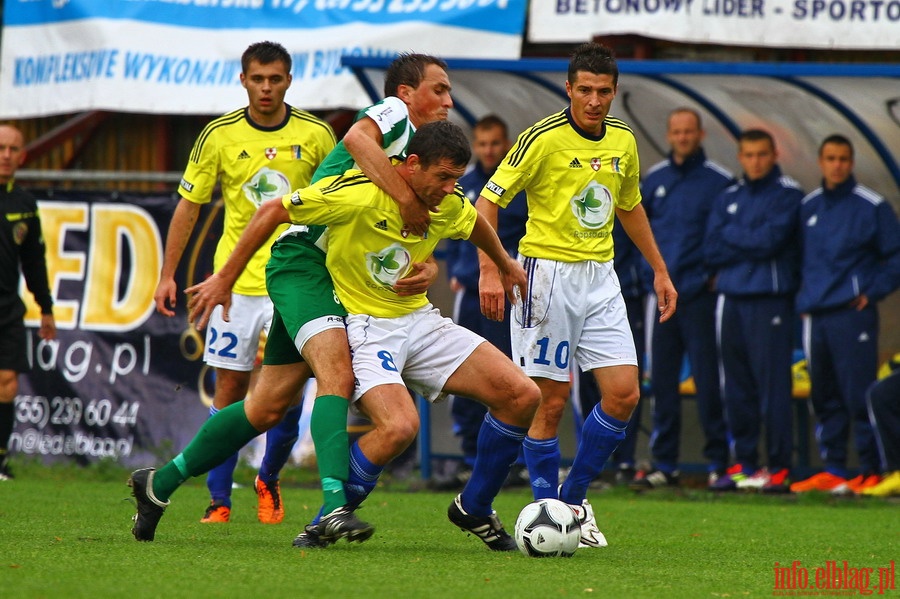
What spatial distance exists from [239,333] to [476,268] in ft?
9.69

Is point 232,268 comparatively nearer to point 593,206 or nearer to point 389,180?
point 389,180

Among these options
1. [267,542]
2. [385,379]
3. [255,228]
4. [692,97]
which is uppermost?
[692,97]

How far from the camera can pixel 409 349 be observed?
6.26 metres

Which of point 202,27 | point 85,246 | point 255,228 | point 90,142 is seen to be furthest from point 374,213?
point 90,142

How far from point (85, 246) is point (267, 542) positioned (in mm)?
5646

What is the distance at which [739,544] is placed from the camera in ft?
23.4

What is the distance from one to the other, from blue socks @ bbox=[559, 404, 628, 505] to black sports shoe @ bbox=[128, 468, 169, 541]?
1.96 meters

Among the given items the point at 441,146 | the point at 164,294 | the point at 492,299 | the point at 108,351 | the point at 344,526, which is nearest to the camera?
the point at 344,526

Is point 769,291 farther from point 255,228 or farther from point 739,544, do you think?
point 255,228

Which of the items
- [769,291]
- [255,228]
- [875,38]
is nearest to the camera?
[255,228]

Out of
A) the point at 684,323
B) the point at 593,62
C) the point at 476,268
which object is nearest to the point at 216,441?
the point at 593,62

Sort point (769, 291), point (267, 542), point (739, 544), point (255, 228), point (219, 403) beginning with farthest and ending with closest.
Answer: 1. point (769, 291)
2. point (219, 403)
3. point (739, 544)
4. point (267, 542)
5. point (255, 228)

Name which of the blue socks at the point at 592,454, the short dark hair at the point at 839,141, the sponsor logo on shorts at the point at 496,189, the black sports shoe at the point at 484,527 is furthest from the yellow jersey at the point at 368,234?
the short dark hair at the point at 839,141

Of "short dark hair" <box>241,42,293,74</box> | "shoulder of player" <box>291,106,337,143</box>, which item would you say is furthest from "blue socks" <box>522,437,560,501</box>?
"short dark hair" <box>241,42,293,74</box>
